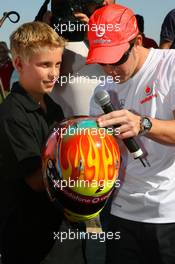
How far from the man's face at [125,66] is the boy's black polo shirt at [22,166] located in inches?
19.9

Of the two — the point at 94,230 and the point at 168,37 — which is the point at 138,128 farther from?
the point at 168,37

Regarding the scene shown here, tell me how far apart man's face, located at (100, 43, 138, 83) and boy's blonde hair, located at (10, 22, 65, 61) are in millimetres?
375

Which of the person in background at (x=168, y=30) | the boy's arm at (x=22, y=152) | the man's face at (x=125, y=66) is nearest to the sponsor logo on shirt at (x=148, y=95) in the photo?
the man's face at (x=125, y=66)

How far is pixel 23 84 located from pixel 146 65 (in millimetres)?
752

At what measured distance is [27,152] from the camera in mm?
2703

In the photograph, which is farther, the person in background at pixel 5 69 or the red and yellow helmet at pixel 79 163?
the person in background at pixel 5 69

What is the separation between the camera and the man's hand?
2.31 metres

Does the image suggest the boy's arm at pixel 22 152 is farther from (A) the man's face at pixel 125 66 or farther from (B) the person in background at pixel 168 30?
(B) the person in background at pixel 168 30

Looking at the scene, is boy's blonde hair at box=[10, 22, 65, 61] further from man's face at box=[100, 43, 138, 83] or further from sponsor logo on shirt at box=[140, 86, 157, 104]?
sponsor logo on shirt at box=[140, 86, 157, 104]

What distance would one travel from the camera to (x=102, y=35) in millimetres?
2955

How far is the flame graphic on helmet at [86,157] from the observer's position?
Answer: 8.40 feet

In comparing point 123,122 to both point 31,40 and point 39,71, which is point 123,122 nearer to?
point 39,71

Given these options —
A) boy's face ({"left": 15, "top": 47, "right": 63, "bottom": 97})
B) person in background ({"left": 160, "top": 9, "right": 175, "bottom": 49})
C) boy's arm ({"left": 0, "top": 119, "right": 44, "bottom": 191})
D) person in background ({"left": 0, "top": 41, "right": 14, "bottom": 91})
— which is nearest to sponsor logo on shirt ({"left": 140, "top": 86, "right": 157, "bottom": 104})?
boy's face ({"left": 15, "top": 47, "right": 63, "bottom": 97})

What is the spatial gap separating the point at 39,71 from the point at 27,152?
0.51m
